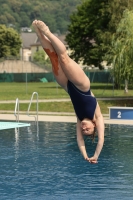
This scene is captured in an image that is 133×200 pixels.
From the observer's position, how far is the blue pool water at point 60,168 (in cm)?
1141

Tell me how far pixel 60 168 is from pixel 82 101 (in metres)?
7.06

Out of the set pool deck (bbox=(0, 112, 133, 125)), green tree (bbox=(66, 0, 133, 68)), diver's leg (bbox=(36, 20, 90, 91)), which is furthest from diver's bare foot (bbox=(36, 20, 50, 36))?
green tree (bbox=(66, 0, 133, 68))

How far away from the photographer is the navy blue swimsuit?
7.27 m

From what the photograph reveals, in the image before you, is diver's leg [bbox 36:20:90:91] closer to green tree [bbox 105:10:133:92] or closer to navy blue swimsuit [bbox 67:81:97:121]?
navy blue swimsuit [bbox 67:81:97:121]

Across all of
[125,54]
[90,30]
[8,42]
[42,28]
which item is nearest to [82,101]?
[42,28]

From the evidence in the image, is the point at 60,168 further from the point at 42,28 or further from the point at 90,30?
the point at 90,30

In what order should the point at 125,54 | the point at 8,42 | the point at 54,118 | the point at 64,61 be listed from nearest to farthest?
1. the point at 64,61
2. the point at 54,118
3. the point at 125,54
4. the point at 8,42

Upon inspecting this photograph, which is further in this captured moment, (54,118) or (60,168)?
(54,118)

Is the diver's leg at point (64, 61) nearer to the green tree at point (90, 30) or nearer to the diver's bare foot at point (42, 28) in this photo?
the diver's bare foot at point (42, 28)

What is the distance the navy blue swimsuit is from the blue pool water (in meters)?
3.87

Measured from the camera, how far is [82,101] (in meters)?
7.30

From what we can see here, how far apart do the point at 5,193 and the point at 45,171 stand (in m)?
2.50

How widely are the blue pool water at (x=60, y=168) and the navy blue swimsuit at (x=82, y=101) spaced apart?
3867 millimetres

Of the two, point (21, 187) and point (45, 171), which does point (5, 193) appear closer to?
point (21, 187)
